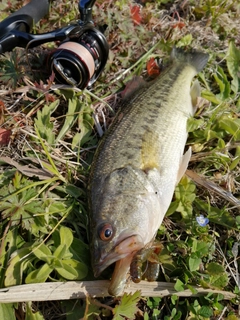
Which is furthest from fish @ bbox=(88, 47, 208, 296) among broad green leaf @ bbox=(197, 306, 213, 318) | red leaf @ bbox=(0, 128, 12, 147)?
red leaf @ bbox=(0, 128, 12, 147)

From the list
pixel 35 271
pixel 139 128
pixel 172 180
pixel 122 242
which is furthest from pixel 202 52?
pixel 35 271

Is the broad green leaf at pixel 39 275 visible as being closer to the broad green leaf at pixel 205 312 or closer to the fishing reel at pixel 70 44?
the broad green leaf at pixel 205 312

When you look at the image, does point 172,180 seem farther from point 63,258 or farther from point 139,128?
point 63,258

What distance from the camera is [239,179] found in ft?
10.9

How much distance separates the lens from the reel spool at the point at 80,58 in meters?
3.28

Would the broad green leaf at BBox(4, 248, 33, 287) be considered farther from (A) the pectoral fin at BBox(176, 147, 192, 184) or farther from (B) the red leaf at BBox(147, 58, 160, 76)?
(B) the red leaf at BBox(147, 58, 160, 76)

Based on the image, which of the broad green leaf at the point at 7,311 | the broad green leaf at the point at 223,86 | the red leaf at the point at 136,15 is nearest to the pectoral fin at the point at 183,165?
the broad green leaf at the point at 223,86

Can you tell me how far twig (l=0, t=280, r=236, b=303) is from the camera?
96.3 inches

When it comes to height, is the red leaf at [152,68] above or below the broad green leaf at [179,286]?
above

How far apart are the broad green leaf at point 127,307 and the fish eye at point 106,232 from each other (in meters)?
0.39

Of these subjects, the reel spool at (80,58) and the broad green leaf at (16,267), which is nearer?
the broad green leaf at (16,267)

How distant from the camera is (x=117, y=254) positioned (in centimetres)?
240

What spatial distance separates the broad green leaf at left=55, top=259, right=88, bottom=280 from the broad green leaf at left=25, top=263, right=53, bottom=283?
0.07 m

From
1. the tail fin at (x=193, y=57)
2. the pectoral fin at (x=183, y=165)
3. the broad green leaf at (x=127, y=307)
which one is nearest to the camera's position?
the broad green leaf at (x=127, y=307)
